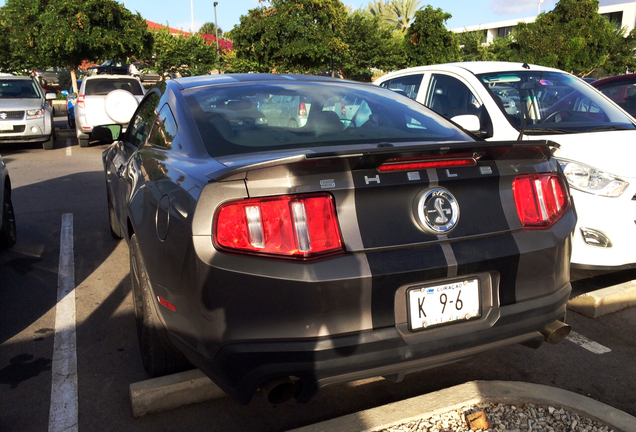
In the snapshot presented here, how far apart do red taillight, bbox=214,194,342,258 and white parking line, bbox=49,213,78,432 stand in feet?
4.55

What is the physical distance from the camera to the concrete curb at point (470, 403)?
2.55 meters

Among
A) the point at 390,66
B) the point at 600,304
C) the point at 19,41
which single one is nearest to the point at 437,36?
the point at 390,66

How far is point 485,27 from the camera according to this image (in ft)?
212

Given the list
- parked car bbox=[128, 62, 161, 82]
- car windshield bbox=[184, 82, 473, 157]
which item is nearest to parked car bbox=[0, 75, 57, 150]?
car windshield bbox=[184, 82, 473, 157]

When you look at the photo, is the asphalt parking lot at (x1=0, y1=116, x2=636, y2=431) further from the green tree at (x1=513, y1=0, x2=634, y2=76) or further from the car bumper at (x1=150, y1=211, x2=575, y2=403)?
the green tree at (x1=513, y1=0, x2=634, y2=76)

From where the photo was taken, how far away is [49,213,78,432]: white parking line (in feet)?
9.41

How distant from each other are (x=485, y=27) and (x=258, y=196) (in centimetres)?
6837

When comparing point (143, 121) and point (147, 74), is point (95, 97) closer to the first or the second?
point (143, 121)

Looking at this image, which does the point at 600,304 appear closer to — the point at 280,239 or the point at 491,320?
the point at 491,320

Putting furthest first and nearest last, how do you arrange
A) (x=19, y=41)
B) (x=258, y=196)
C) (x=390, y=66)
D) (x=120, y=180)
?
(x=390, y=66) < (x=19, y=41) < (x=120, y=180) < (x=258, y=196)

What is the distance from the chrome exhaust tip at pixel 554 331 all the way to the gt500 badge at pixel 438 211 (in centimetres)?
73

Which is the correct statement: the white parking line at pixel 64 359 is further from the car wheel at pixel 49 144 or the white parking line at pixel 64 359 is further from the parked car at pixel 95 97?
the car wheel at pixel 49 144

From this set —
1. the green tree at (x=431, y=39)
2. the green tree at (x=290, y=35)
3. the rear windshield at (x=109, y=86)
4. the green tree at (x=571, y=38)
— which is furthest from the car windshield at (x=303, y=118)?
the green tree at (x=571, y=38)

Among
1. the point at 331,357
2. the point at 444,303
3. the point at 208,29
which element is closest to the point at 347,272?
the point at 331,357
